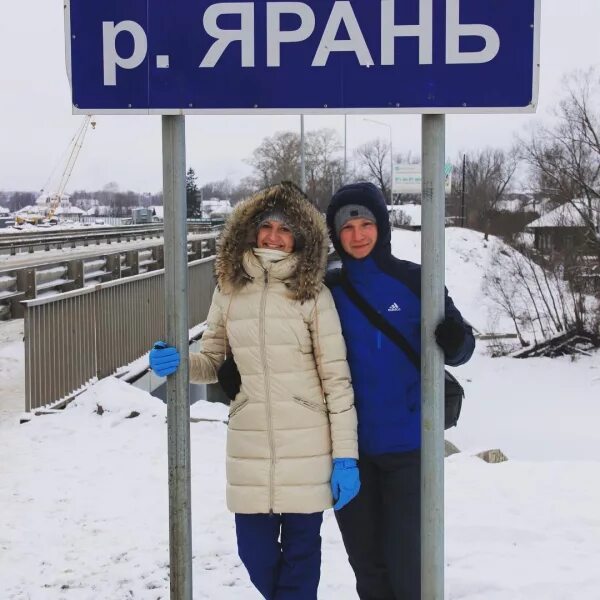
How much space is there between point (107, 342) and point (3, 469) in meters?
3.11

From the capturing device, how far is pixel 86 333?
320 inches

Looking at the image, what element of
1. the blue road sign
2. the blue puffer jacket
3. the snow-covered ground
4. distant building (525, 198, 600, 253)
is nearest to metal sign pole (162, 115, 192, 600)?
the blue road sign

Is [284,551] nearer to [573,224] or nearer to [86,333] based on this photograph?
[86,333]

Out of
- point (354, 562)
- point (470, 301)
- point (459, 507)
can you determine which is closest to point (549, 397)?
point (470, 301)

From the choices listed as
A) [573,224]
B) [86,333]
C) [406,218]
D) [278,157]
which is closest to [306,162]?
[278,157]

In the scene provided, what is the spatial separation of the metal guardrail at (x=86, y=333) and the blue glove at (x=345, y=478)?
4971 millimetres

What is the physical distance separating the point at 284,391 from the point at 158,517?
94.4 inches

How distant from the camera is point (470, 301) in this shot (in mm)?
39719

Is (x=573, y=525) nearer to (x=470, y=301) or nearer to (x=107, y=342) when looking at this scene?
(x=107, y=342)

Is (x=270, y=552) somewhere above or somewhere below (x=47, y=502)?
above

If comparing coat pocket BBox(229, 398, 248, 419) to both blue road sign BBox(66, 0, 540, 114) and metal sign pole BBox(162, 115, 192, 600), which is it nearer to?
metal sign pole BBox(162, 115, 192, 600)

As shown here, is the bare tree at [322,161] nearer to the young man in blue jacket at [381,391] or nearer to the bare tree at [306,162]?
the bare tree at [306,162]

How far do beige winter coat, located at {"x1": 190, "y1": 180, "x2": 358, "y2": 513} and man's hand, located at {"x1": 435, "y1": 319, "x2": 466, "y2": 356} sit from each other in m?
0.53

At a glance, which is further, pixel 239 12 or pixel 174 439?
pixel 174 439
